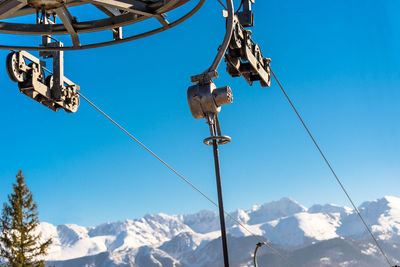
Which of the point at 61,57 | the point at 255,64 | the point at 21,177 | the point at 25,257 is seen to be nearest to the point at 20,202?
the point at 21,177

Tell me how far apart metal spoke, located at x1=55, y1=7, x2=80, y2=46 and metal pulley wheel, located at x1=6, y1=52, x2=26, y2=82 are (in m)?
2.51

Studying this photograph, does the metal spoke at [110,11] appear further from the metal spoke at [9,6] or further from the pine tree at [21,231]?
the pine tree at [21,231]

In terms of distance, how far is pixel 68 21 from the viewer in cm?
597

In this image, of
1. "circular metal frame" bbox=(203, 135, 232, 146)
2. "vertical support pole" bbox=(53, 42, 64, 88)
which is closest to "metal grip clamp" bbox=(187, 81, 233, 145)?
"circular metal frame" bbox=(203, 135, 232, 146)

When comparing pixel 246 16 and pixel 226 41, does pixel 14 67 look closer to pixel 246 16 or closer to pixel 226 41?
pixel 246 16

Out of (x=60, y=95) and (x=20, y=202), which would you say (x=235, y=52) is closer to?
(x=60, y=95)

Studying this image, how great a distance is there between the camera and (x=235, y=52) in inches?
261

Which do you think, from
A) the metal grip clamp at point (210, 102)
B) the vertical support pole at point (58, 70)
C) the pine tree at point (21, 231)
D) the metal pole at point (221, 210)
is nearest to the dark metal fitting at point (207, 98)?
the metal grip clamp at point (210, 102)

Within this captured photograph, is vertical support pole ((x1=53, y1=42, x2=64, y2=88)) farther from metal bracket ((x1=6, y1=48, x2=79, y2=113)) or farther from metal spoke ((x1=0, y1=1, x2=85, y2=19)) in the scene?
metal spoke ((x1=0, y1=1, x2=85, y2=19))

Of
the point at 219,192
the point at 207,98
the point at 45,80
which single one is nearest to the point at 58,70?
the point at 45,80

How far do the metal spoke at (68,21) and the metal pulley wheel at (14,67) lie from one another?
2.51 metres

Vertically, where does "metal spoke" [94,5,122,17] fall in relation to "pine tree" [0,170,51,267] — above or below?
below

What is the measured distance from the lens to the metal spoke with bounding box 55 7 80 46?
580cm

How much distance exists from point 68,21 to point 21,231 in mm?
29855
